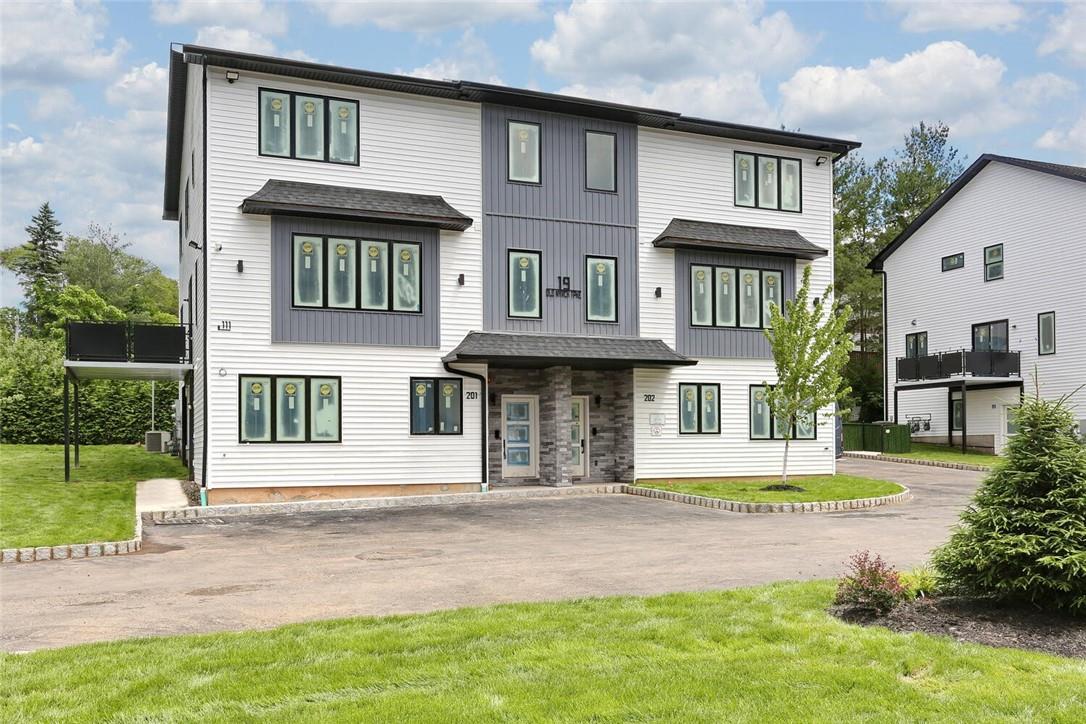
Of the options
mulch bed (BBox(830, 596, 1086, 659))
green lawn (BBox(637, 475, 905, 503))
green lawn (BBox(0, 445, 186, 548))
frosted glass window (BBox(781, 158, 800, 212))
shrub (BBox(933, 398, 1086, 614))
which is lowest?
green lawn (BBox(637, 475, 905, 503))

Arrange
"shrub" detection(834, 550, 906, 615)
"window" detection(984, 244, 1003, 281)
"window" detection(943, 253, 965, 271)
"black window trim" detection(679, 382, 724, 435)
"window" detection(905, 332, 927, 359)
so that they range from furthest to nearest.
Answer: "window" detection(905, 332, 927, 359), "window" detection(943, 253, 965, 271), "window" detection(984, 244, 1003, 281), "black window trim" detection(679, 382, 724, 435), "shrub" detection(834, 550, 906, 615)

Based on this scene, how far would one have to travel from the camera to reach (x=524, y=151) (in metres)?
22.3

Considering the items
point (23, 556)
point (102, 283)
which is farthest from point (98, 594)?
point (102, 283)

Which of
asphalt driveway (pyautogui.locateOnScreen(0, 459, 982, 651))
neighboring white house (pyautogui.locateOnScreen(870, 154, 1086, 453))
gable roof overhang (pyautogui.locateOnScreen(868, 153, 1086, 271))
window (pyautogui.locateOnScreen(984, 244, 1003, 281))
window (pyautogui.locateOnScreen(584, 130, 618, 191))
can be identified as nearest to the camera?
asphalt driveway (pyautogui.locateOnScreen(0, 459, 982, 651))

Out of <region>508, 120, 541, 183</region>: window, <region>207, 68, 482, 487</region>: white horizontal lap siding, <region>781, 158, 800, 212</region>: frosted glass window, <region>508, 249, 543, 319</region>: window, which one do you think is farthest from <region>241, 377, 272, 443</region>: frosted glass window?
<region>781, 158, 800, 212</region>: frosted glass window

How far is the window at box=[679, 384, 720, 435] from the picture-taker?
23.7 m

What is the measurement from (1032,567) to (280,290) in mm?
15710

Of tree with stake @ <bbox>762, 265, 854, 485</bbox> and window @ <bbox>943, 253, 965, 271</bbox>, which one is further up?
window @ <bbox>943, 253, 965, 271</bbox>

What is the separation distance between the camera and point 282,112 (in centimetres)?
2016

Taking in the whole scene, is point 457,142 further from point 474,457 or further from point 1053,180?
point 1053,180

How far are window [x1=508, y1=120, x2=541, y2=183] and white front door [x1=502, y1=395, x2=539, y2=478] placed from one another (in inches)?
202

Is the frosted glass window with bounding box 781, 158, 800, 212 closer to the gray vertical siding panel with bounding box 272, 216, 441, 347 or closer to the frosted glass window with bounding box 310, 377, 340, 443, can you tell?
the gray vertical siding panel with bounding box 272, 216, 441, 347

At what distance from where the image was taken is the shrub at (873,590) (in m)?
7.49

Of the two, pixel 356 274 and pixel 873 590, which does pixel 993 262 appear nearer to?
pixel 356 274
